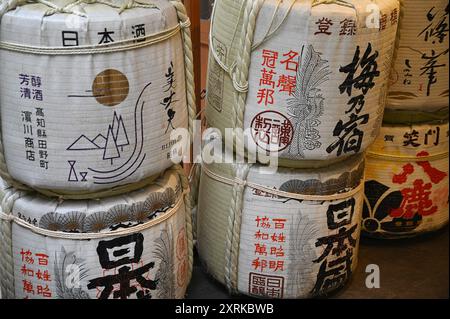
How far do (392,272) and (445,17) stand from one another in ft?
3.02

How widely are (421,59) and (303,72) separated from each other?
26.8 inches

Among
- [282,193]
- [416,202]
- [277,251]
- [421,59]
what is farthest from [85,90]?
[416,202]

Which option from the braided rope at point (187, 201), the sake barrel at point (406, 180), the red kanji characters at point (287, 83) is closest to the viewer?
the red kanji characters at point (287, 83)

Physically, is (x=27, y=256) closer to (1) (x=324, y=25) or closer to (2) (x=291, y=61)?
(2) (x=291, y=61)

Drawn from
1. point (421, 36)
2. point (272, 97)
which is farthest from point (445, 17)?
point (272, 97)

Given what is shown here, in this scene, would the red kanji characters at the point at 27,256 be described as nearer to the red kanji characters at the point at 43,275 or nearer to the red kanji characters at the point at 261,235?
the red kanji characters at the point at 43,275

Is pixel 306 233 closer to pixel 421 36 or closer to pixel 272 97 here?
pixel 272 97

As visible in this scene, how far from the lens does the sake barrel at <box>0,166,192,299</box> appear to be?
5.46 feet

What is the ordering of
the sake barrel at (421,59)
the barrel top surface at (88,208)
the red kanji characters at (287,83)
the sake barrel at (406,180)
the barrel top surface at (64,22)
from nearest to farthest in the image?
the barrel top surface at (64,22) < the barrel top surface at (88,208) < the red kanji characters at (287,83) < the sake barrel at (421,59) < the sake barrel at (406,180)

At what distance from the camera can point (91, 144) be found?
5.08 feet

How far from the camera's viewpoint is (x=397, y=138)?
91.9 inches

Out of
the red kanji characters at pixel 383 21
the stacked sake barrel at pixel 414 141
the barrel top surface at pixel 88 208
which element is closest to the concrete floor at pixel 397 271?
the stacked sake barrel at pixel 414 141

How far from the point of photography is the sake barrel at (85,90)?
1477 millimetres

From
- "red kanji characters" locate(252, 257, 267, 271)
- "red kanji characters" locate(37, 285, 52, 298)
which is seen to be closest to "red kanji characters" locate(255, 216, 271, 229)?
"red kanji characters" locate(252, 257, 267, 271)
